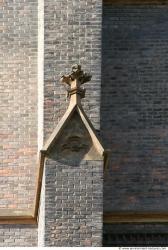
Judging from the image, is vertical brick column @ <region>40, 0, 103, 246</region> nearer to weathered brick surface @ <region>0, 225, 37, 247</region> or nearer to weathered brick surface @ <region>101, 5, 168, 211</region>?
weathered brick surface @ <region>101, 5, 168, 211</region>

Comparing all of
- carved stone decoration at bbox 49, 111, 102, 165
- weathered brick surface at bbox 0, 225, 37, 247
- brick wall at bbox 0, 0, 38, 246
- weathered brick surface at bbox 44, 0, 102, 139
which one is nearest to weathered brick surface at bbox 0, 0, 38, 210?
brick wall at bbox 0, 0, 38, 246

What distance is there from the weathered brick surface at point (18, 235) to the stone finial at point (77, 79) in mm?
1957

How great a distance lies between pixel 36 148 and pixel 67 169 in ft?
4.84

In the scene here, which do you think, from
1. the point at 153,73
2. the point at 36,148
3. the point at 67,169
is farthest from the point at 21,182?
the point at 153,73

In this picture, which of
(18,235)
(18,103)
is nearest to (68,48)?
(18,103)

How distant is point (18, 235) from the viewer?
1461 cm

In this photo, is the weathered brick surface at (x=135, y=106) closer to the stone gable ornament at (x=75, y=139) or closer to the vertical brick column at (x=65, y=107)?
the vertical brick column at (x=65, y=107)

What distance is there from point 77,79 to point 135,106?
1509 millimetres

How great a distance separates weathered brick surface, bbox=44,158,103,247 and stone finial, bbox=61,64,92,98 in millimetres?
907

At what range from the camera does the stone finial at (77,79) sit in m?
13.9

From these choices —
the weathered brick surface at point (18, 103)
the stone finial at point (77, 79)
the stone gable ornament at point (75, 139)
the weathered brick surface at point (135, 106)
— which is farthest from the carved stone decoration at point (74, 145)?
the weathered brick surface at point (18, 103)

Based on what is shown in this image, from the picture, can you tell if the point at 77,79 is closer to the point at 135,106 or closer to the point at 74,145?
the point at 74,145

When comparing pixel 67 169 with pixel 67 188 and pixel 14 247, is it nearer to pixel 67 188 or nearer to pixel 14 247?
pixel 67 188

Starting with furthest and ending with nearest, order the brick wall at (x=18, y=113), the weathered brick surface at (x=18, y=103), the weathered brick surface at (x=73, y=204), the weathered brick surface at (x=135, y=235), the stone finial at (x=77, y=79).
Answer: the weathered brick surface at (x=18, y=103)
the brick wall at (x=18, y=113)
the weathered brick surface at (x=135, y=235)
the stone finial at (x=77, y=79)
the weathered brick surface at (x=73, y=204)
